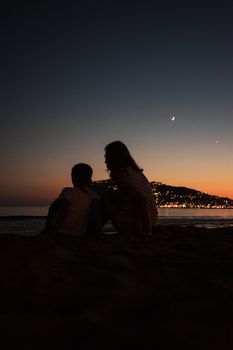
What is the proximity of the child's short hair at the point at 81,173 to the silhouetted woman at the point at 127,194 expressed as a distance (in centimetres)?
43

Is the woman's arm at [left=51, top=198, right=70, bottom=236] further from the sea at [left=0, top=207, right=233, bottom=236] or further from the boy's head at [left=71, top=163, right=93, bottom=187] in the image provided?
the sea at [left=0, top=207, right=233, bottom=236]

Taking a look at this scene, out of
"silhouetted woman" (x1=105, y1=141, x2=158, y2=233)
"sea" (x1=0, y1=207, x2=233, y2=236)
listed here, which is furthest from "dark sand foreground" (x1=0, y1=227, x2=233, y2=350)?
"sea" (x1=0, y1=207, x2=233, y2=236)

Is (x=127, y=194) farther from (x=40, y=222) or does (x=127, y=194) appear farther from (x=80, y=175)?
(x=40, y=222)

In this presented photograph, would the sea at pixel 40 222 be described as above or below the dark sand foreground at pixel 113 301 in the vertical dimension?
below

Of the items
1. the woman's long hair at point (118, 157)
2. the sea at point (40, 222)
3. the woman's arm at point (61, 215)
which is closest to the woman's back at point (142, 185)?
the woman's long hair at point (118, 157)

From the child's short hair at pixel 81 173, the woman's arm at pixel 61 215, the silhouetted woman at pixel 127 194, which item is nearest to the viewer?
the silhouetted woman at pixel 127 194

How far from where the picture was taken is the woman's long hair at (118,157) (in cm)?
514

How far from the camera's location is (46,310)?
1.82m

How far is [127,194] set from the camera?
5102 mm

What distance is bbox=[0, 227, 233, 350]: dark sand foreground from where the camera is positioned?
146cm

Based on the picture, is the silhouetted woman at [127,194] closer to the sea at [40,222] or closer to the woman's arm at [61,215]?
the woman's arm at [61,215]

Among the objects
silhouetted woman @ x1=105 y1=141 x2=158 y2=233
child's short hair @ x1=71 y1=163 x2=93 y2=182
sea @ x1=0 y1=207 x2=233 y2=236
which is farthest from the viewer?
sea @ x1=0 y1=207 x2=233 y2=236

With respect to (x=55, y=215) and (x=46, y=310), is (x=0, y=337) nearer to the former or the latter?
(x=46, y=310)

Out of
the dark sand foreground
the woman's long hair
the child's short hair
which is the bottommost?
the dark sand foreground
